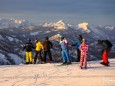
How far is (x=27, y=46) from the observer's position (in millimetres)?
27844

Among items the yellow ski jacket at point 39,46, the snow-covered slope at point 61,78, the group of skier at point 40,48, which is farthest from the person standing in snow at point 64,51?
the yellow ski jacket at point 39,46

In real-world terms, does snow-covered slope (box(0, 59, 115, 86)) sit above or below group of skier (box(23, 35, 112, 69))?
below

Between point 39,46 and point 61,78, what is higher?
point 39,46

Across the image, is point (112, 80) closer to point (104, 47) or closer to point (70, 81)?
point (70, 81)

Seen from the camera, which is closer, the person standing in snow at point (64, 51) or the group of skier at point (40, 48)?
the person standing in snow at point (64, 51)

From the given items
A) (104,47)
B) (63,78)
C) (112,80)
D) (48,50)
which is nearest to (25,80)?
(63,78)

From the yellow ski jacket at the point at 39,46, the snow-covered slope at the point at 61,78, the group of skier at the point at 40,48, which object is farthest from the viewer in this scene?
the yellow ski jacket at the point at 39,46

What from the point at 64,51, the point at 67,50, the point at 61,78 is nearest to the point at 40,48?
the point at 64,51

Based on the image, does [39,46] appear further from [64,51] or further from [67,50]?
[67,50]

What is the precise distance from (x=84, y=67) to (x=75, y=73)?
224cm

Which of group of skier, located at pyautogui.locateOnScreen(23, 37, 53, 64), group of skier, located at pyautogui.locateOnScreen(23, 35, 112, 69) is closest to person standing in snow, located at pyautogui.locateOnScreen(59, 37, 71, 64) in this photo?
group of skier, located at pyautogui.locateOnScreen(23, 35, 112, 69)

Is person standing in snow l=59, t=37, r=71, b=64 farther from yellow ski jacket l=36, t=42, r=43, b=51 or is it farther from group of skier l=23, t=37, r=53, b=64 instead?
yellow ski jacket l=36, t=42, r=43, b=51

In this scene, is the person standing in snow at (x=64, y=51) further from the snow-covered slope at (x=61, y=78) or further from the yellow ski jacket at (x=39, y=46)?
the yellow ski jacket at (x=39, y=46)

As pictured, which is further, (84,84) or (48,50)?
(48,50)
